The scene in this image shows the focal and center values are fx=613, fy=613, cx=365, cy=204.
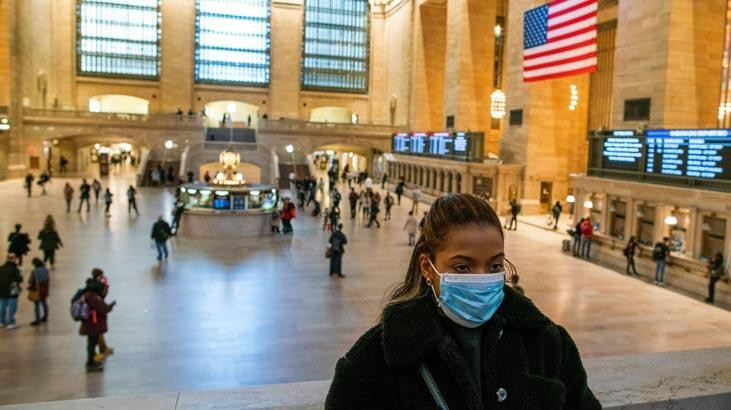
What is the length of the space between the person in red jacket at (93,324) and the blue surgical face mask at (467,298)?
7.74 meters

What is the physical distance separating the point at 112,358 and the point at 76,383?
0.89 m

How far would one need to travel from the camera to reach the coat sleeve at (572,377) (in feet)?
5.75

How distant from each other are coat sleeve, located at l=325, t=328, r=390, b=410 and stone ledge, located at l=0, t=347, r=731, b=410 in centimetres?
62

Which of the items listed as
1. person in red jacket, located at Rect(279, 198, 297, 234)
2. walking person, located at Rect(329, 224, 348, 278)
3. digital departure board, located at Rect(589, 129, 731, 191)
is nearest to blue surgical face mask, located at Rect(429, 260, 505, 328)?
walking person, located at Rect(329, 224, 348, 278)

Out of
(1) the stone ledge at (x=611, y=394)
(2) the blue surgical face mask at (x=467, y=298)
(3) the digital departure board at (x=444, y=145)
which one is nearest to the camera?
(2) the blue surgical face mask at (x=467, y=298)

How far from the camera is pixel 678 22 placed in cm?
1823

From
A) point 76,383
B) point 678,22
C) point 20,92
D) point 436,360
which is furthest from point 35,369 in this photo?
point 20,92

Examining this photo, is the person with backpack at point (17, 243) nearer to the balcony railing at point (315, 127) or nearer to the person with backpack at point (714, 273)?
the person with backpack at point (714, 273)

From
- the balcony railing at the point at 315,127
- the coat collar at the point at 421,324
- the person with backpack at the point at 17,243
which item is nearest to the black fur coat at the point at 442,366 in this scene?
the coat collar at the point at 421,324

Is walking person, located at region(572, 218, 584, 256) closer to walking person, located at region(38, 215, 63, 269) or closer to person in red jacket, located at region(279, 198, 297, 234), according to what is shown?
person in red jacket, located at region(279, 198, 297, 234)

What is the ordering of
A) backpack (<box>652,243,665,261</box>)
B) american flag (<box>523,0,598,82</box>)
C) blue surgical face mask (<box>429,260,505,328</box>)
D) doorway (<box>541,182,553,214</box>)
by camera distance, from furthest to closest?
doorway (<box>541,182,553,214</box>)
american flag (<box>523,0,598,82</box>)
backpack (<box>652,243,665,261</box>)
blue surgical face mask (<box>429,260,505,328</box>)

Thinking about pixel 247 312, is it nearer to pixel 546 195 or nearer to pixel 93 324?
pixel 93 324

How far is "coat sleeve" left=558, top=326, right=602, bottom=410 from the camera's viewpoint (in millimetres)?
1752

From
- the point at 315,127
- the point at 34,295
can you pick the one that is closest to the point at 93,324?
the point at 34,295
